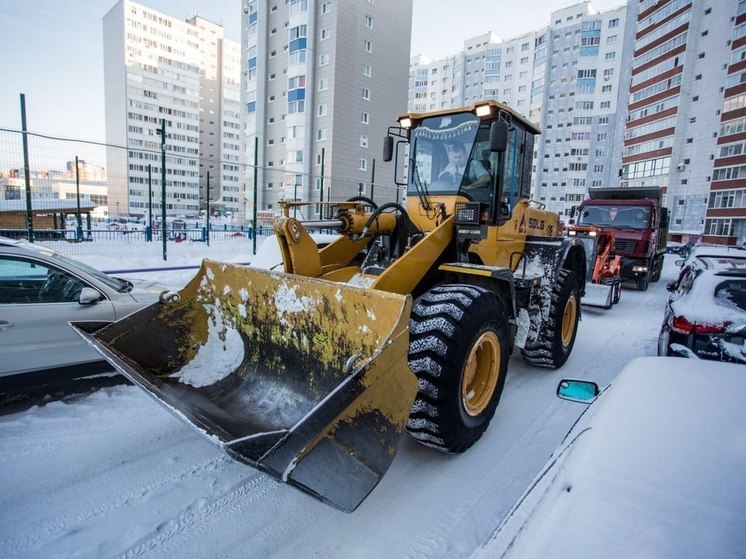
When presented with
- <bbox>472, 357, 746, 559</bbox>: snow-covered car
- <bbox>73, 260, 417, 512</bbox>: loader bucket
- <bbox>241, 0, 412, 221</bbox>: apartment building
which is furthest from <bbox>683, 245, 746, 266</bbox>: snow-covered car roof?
<bbox>241, 0, 412, 221</bbox>: apartment building

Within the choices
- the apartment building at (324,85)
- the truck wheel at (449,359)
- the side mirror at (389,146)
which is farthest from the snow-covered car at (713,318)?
the apartment building at (324,85)

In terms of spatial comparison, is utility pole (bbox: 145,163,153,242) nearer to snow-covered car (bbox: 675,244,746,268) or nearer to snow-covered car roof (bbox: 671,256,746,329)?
snow-covered car (bbox: 675,244,746,268)

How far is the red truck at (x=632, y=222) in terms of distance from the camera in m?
12.1

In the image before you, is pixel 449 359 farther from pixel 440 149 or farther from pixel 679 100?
pixel 679 100

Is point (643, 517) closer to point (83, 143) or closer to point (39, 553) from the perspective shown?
point (39, 553)

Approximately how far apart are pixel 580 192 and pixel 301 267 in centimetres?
6982

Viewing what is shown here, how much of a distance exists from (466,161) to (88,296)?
3.96 m

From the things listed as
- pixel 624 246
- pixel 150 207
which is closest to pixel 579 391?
pixel 624 246

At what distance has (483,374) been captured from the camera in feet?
11.7

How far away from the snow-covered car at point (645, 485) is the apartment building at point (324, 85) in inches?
1193

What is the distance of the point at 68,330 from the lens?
12.9ft

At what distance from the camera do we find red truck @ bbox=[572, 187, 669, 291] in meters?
12.1

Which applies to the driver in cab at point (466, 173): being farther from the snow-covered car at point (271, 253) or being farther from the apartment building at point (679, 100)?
the apartment building at point (679, 100)

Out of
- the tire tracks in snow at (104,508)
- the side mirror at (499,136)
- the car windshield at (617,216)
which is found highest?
the side mirror at (499,136)
